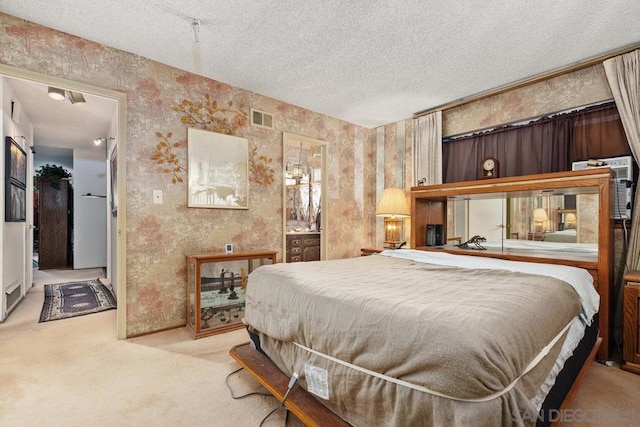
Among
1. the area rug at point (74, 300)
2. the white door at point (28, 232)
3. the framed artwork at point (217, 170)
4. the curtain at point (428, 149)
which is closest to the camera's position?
the framed artwork at point (217, 170)

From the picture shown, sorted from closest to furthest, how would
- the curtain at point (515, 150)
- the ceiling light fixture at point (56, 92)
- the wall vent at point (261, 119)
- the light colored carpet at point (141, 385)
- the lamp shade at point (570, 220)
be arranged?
the light colored carpet at point (141, 385) < the lamp shade at point (570, 220) < the curtain at point (515, 150) < the ceiling light fixture at point (56, 92) < the wall vent at point (261, 119)

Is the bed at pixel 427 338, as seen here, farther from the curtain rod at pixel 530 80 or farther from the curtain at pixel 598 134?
the curtain rod at pixel 530 80

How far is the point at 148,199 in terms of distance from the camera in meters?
2.82

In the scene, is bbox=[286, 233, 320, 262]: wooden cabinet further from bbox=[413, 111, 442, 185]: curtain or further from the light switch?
the light switch

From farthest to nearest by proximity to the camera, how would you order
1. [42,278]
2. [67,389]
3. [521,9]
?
[42,278] < [521,9] < [67,389]

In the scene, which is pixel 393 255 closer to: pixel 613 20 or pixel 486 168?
pixel 486 168

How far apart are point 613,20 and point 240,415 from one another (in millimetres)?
3503

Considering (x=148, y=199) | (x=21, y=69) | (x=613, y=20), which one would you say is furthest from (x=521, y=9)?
(x=21, y=69)

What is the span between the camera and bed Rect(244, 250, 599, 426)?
94cm

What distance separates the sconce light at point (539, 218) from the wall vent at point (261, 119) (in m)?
2.91

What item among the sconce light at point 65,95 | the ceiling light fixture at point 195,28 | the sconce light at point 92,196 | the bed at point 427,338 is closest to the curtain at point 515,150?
the bed at point 427,338

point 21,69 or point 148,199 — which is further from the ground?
point 21,69

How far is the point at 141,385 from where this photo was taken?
1.94 metres

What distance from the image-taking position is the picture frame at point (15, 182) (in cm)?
331
